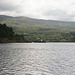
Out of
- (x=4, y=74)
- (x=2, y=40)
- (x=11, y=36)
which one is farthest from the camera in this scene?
(x=11, y=36)

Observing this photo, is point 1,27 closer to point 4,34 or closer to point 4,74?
point 4,34

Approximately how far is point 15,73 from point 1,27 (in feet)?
539

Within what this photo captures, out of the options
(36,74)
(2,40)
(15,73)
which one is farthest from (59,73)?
(2,40)

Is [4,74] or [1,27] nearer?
[4,74]

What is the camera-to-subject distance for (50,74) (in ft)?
88.6

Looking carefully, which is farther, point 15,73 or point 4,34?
point 4,34

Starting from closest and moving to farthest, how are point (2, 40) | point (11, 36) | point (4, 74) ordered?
point (4, 74) < point (2, 40) < point (11, 36)

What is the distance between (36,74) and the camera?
87.9 ft

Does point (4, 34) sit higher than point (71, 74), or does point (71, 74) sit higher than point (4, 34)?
point (4, 34)

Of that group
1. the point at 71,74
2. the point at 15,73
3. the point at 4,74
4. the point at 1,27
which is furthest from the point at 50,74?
the point at 1,27

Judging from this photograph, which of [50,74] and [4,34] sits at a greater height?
[4,34]

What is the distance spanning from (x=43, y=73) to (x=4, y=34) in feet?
505

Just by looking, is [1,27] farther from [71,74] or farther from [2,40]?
[71,74]

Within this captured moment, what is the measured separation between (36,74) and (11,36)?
172 meters
